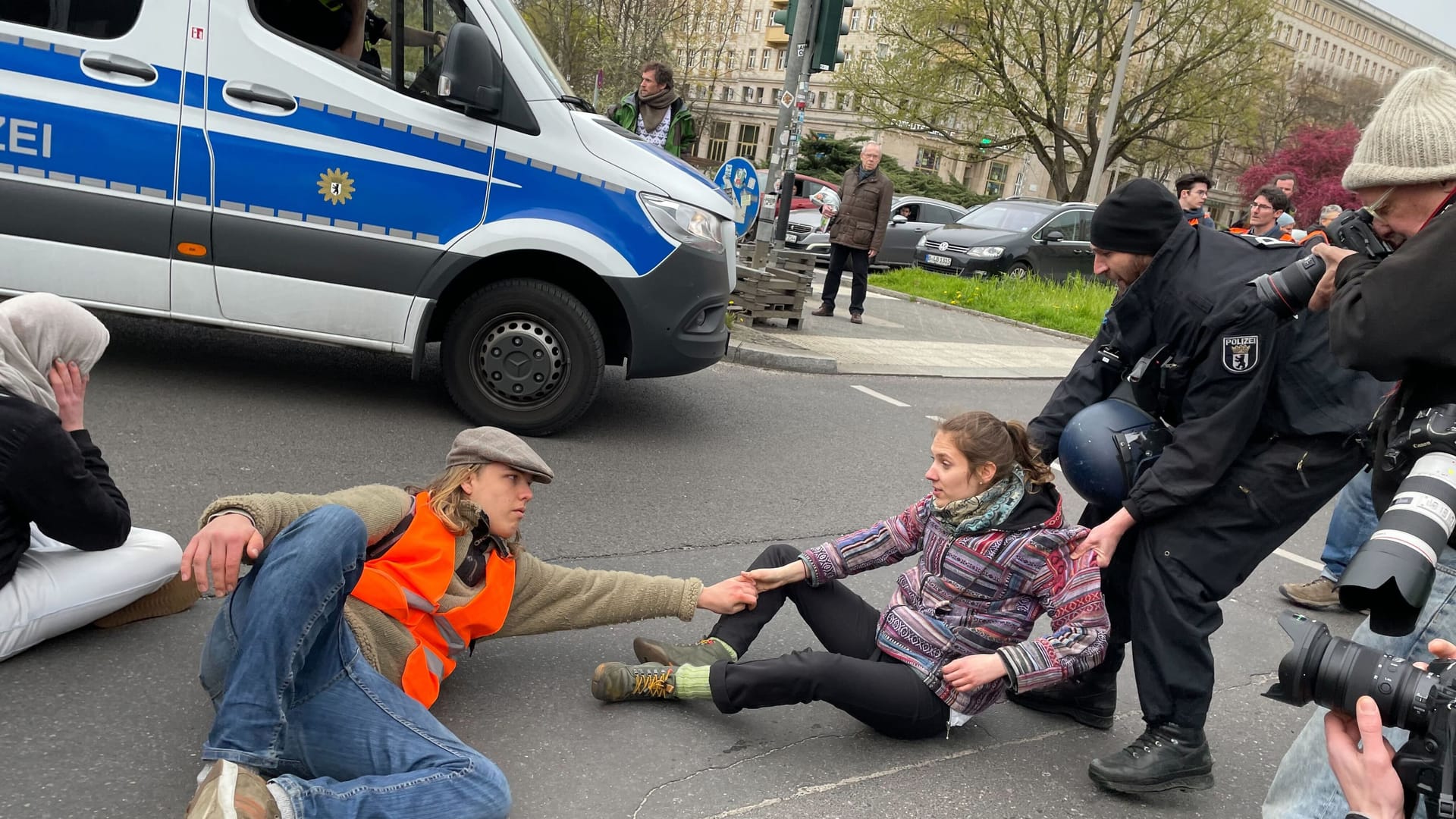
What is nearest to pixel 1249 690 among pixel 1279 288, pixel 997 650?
pixel 997 650

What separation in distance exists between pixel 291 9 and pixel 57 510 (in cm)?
347

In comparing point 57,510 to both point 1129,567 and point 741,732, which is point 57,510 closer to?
point 741,732

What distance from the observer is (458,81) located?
209 inches

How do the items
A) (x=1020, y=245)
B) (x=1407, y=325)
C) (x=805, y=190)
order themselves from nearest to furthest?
1. (x=1407, y=325)
2. (x=1020, y=245)
3. (x=805, y=190)

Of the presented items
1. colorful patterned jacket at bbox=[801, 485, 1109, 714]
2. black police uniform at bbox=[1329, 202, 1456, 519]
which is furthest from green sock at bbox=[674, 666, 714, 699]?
black police uniform at bbox=[1329, 202, 1456, 519]

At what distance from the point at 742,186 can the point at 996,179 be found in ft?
221

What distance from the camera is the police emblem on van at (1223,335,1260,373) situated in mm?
2979

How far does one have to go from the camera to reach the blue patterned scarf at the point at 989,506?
3.20 m

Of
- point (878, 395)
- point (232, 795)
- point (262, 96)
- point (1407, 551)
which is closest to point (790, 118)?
point (878, 395)

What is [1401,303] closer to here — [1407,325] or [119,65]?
[1407,325]

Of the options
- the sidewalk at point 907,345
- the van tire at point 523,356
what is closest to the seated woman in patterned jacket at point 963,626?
the van tire at point 523,356

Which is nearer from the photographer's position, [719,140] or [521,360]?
[521,360]

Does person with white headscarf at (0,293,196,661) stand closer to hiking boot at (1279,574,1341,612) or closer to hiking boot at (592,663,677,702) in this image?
hiking boot at (592,663,677,702)

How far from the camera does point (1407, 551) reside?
179 cm
